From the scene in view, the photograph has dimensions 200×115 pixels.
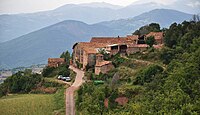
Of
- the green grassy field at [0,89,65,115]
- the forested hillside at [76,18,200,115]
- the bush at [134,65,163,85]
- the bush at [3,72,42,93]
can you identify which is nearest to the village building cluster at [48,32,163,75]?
the forested hillside at [76,18,200,115]

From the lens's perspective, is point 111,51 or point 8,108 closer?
point 8,108

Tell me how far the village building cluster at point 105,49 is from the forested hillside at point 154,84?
1393 millimetres

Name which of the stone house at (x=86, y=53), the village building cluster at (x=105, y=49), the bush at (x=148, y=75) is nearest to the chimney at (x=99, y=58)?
the village building cluster at (x=105, y=49)

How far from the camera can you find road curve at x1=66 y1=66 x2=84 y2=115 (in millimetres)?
34156

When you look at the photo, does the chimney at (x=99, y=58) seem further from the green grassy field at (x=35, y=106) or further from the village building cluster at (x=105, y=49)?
the green grassy field at (x=35, y=106)

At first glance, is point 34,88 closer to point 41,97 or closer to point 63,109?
point 41,97

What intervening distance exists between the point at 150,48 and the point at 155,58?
3.49m

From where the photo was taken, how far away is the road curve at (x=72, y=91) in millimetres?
34156

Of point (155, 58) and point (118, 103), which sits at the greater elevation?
point (155, 58)

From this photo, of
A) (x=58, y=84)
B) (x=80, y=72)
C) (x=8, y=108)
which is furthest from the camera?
(x=80, y=72)

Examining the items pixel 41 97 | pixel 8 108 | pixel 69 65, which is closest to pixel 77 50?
pixel 69 65

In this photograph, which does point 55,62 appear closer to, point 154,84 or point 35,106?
point 35,106

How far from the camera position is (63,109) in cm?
3425

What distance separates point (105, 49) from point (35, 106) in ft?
56.8
